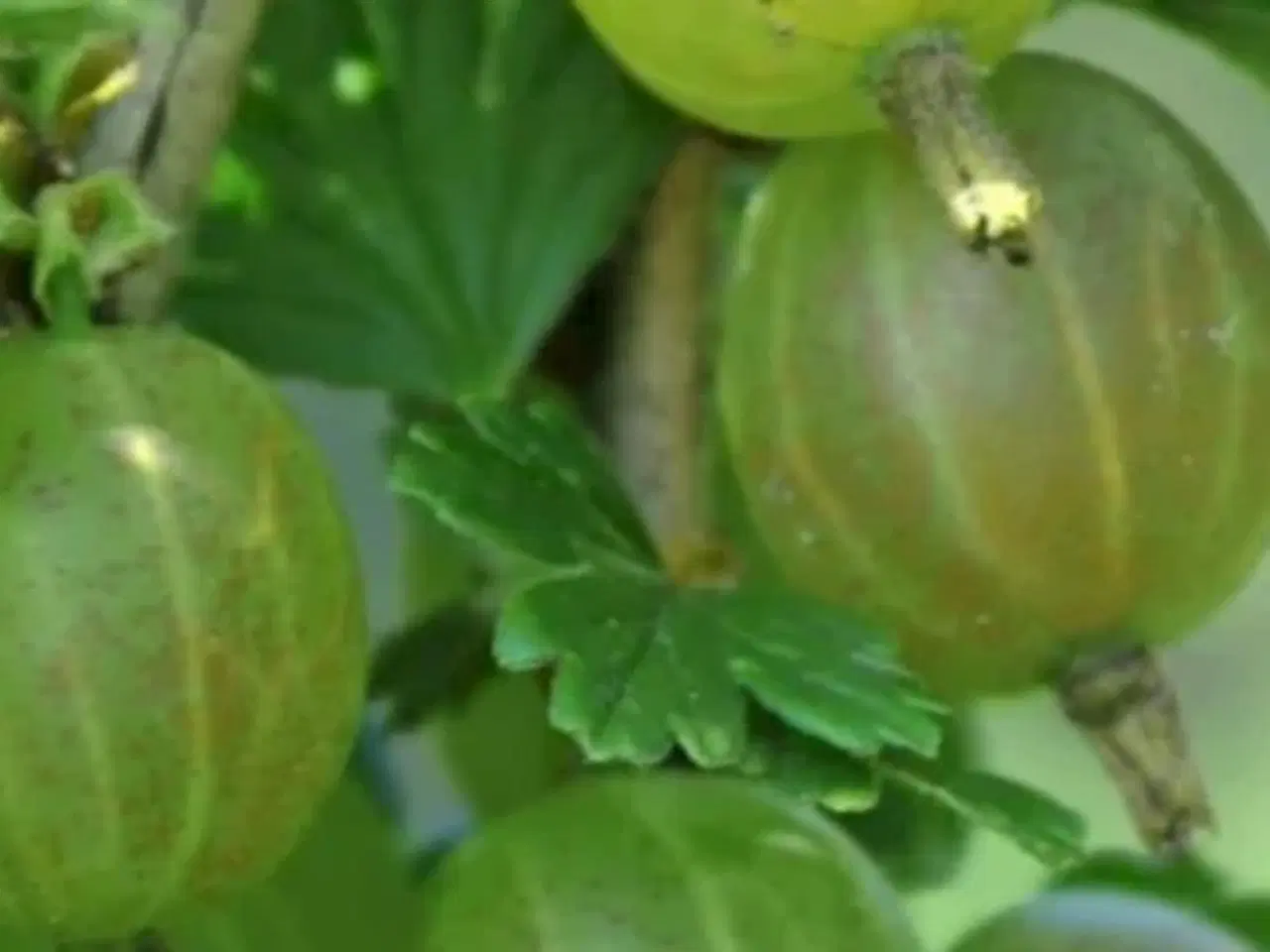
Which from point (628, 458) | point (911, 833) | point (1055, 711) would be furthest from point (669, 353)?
point (1055, 711)

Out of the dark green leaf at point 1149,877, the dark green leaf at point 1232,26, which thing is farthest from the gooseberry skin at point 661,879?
the dark green leaf at point 1232,26

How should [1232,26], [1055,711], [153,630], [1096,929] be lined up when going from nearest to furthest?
[153,630], [1096,929], [1232,26], [1055,711]

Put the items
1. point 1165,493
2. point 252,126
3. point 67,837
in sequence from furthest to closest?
point 252,126, point 1165,493, point 67,837

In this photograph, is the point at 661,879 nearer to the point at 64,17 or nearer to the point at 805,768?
the point at 805,768

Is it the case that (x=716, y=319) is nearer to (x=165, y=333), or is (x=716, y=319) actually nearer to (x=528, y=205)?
(x=528, y=205)

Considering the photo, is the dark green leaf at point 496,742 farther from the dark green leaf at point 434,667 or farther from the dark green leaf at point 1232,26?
the dark green leaf at point 1232,26

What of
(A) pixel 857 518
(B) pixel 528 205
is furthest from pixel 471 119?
(A) pixel 857 518
